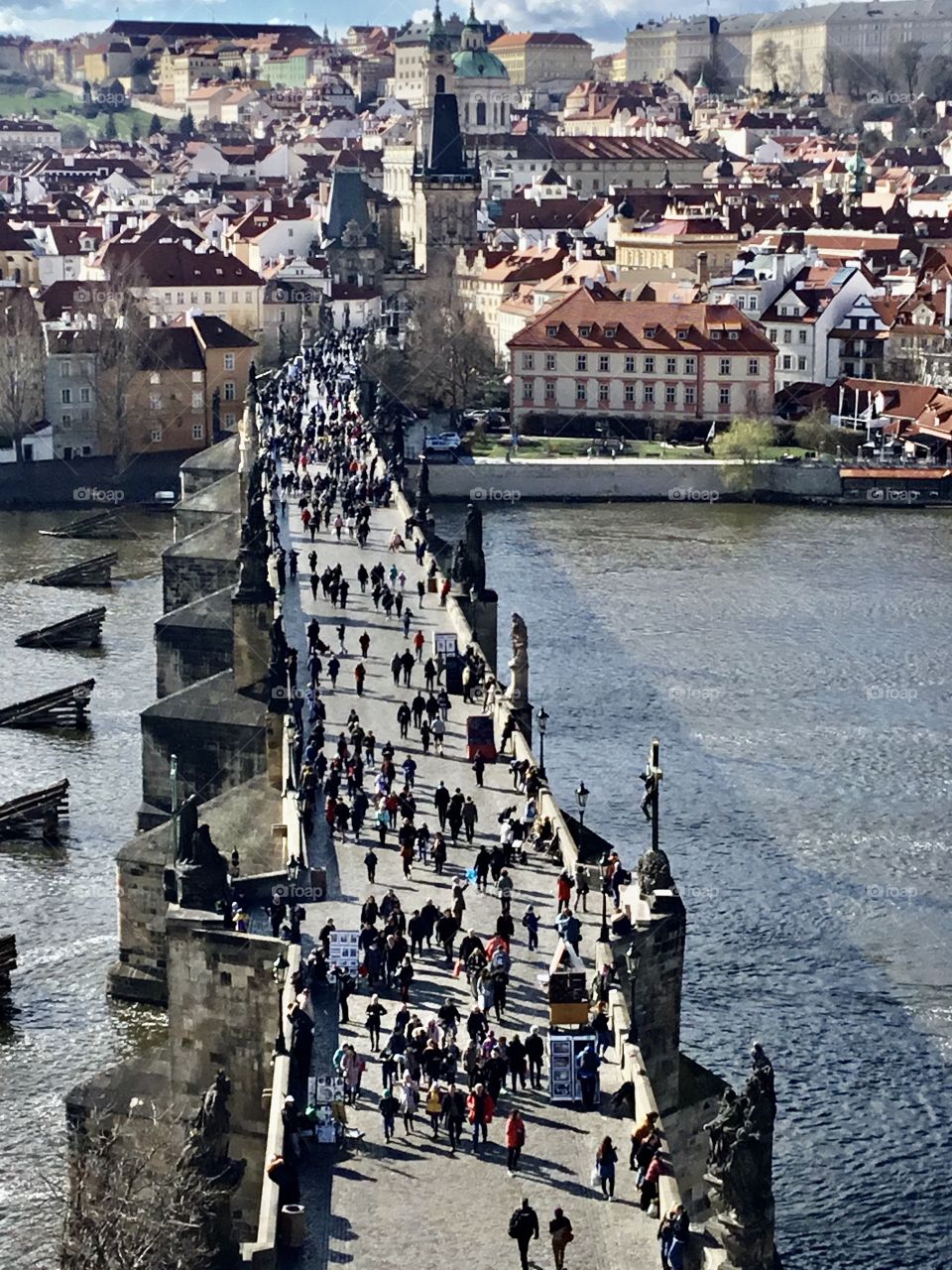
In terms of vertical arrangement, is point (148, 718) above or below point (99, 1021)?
above

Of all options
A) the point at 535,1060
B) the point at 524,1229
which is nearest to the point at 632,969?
the point at 535,1060

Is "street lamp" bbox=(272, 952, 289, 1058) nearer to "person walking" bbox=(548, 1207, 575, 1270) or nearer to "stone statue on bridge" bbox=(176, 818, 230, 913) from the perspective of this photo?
"stone statue on bridge" bbox=(176, 818, 230, 913)

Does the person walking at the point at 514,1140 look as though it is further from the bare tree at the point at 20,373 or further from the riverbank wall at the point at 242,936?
the bare tree at the point at 20,373

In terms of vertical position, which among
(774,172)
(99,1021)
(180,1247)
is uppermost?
(774,172)

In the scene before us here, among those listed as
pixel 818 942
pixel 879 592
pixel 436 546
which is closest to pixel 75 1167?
pixel 818 942

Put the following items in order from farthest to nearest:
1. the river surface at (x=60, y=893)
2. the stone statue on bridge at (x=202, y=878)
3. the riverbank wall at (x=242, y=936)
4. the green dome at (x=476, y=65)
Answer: the green dome at (x=476, y=65) → the river surface at (x=60, y=893) → the stone statue on bridge at (x=202, y=878) → the riverbank wall at (x=242, y=936)

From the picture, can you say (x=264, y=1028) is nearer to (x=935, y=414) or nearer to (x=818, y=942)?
(x=818, y=942)

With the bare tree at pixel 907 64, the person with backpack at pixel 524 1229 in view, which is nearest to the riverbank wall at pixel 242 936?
the person with backpack at pixel 524 1229
